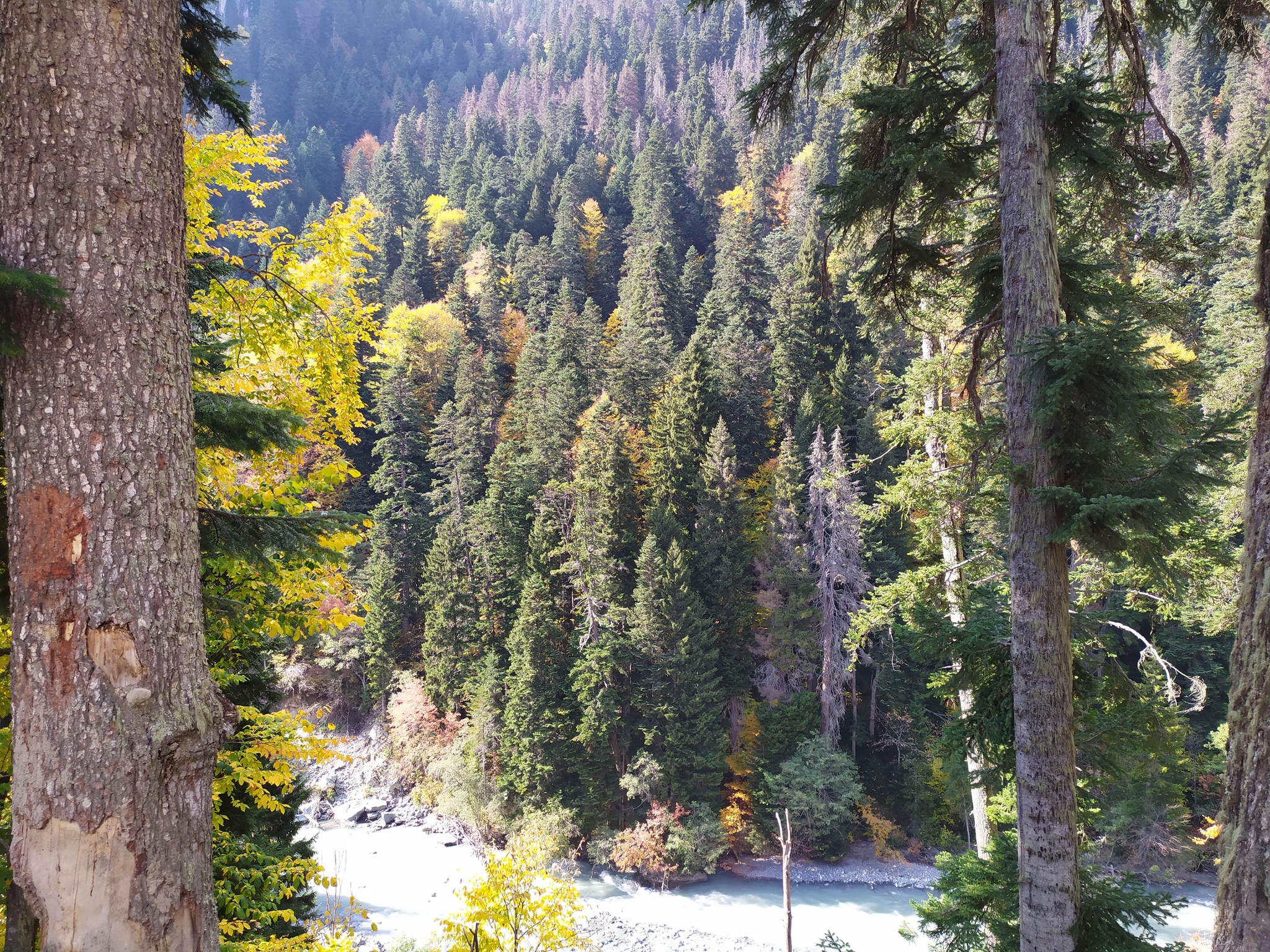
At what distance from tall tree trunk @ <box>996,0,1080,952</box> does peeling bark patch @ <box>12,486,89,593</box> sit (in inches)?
168

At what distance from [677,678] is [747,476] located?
9700 mm

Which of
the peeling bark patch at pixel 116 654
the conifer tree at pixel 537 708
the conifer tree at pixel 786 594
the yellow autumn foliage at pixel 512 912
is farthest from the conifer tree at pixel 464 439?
the peeling bark patch at pixel 116 654

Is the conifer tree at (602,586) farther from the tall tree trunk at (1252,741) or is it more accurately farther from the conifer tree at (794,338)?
the tall tree trunk at (1252,741)

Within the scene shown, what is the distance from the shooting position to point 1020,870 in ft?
13.2

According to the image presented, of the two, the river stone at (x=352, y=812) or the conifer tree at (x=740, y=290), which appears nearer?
the river stone at (x=352, y=812)

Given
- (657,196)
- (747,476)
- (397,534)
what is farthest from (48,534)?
(657,196)

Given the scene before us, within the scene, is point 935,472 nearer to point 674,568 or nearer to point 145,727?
point 145,727

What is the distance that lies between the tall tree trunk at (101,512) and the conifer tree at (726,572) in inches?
816

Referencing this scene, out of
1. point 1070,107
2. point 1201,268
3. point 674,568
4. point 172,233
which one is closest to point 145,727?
point 172,233

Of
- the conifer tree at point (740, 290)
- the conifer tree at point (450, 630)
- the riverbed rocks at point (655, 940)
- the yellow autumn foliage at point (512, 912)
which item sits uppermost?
the conifer tree at point (740, 290)

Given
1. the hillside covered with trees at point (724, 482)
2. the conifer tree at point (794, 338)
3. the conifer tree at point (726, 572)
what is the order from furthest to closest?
1. the conifer tree at point (794, 338)
2. the conifer tree at point (726, 572)
3. the hillside covered with trees at point (724, 482)

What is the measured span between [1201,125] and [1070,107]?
49.8m

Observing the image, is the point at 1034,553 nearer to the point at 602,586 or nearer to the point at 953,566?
the point at 953,566

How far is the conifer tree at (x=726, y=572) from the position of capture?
2238cm
